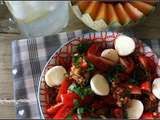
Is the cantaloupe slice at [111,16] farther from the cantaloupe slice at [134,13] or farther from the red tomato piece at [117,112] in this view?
the red tomato piece at [117,112]

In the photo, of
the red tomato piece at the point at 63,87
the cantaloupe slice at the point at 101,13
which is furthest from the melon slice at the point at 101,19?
the red tomato piece at the point at 63,87

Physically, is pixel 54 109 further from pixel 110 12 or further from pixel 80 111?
pixel 110 12

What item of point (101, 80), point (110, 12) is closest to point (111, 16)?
point (110, 12)

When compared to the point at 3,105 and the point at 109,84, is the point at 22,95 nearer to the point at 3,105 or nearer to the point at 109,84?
the point at 3,105

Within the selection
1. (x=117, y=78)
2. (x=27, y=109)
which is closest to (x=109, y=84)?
(x=117, y=78)

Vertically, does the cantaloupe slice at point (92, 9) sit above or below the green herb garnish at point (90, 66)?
above

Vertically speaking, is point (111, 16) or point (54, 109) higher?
point (111, 16)
